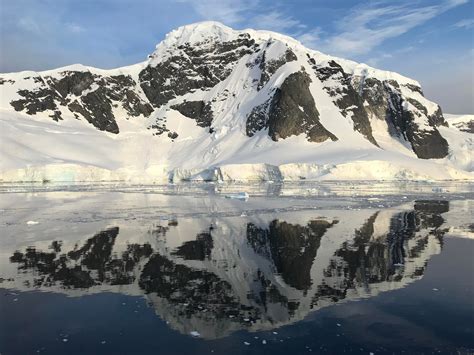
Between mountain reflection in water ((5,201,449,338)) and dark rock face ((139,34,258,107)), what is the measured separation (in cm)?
11660

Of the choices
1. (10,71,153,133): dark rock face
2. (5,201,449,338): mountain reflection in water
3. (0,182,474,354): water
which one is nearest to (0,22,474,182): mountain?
(10,71,153,133): dark rock face

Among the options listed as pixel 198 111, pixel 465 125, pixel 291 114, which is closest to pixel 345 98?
pixel 291 114

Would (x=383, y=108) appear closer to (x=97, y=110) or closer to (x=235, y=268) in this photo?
Result: (x=97, y=110)

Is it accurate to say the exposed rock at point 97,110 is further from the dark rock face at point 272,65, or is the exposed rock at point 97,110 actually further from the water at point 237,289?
the water at point 237,289

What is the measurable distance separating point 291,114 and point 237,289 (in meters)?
94.8

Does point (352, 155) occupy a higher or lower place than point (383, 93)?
lower

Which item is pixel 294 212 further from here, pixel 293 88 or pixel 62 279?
pixel 293 88

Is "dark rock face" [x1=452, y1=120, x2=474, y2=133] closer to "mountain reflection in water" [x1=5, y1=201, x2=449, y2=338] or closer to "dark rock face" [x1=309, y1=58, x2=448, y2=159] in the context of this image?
"dark rock face" [x1=309, y1=58, x2=448, y2=159]

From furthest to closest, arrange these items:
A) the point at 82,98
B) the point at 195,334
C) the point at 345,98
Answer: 1. the point at 82,98
2. the point at 345,98
3. the point at 195,334

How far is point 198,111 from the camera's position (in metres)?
124

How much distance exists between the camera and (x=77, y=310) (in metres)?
7.89

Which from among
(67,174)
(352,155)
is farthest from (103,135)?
(352,155)

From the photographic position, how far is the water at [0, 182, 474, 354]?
6500 mm

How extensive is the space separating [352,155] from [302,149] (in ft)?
45.0
